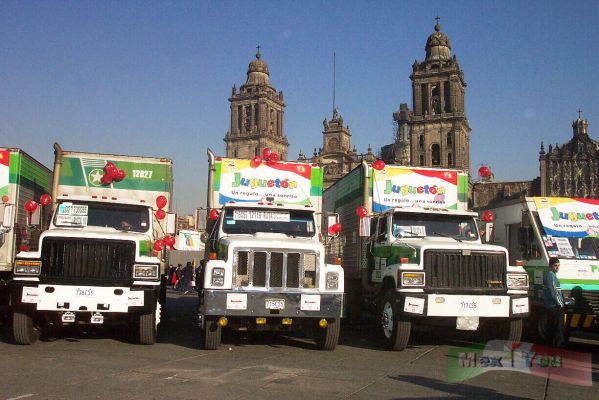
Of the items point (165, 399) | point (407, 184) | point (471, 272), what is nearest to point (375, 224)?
point (407, 184)

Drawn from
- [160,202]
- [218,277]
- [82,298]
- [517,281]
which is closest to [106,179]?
[160,202]

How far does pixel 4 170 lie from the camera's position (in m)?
12.2

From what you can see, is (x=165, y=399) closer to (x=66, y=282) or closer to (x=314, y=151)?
(x=66, y=282)

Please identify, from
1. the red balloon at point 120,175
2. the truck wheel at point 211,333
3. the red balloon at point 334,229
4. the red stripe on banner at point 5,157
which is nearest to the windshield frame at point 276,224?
the red balloon at point 334,229

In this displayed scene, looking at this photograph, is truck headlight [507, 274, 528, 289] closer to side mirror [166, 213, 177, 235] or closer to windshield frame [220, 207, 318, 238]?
windshield frame [220, 207, 318, 238]

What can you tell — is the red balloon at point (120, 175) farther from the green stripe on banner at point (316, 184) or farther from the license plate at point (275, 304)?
the license plate at point (275, 304)

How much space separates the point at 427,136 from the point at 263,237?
224 ft

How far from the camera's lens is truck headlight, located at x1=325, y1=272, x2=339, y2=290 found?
32.4 feet

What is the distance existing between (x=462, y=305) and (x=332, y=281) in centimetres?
224

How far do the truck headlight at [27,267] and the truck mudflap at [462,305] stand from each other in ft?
19.5

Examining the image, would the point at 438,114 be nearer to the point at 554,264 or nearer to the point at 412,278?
the point at 554,264

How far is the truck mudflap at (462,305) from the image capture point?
32.5 feet

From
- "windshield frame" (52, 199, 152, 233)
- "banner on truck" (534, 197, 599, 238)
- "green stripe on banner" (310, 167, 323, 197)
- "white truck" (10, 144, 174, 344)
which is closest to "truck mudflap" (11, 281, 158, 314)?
"white truck" (10, 144, 174, 344)

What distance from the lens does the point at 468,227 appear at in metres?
11.8
